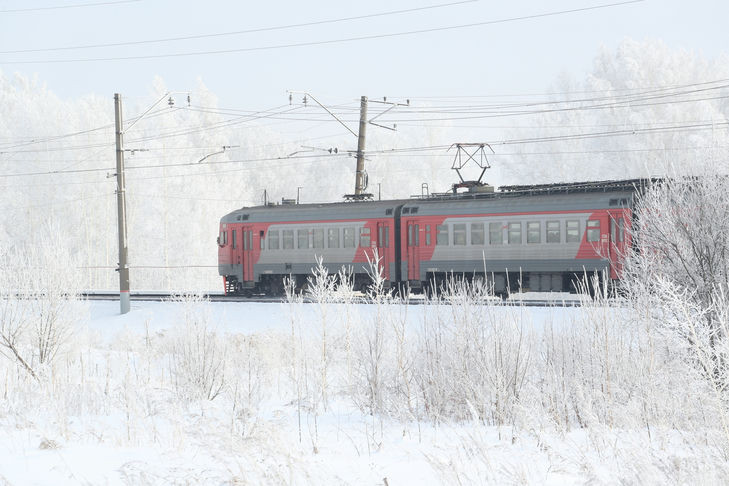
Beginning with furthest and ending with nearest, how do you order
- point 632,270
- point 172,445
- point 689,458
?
point 632,270, point 172,445, point 689,458

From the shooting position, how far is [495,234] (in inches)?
872

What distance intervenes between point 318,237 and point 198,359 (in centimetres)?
1396

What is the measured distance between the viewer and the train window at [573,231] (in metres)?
20.9

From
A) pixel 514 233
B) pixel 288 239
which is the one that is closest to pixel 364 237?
pixel 288 239

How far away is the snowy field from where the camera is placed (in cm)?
627

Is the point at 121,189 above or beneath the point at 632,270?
above

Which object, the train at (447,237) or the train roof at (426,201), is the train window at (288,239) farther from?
the train roof at (426,201)

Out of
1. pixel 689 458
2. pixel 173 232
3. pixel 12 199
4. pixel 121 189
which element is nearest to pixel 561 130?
pixel 173 232

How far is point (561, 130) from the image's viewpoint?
148 feet

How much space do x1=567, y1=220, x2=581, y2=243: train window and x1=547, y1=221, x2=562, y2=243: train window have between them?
0.85 feet

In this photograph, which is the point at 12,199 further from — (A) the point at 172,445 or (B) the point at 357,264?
(A) the point at 172,445

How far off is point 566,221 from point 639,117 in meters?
24.5

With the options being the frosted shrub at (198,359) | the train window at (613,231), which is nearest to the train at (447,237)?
the train window at (613,231)

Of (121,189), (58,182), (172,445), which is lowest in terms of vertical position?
(172,445)
